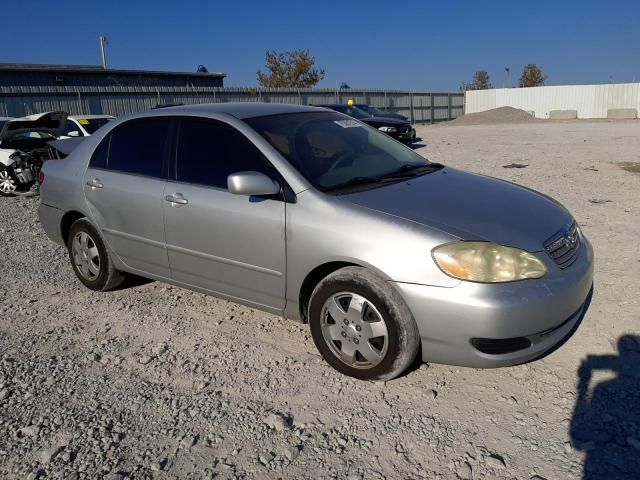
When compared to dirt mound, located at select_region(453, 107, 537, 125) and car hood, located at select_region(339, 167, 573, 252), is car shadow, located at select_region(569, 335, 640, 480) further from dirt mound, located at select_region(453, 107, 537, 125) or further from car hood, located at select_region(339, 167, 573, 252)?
dirt mound, located at select_region(453, 107, 537, 125)

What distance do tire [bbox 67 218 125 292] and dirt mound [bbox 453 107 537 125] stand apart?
3625 centimetres

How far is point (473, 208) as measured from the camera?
124 inches

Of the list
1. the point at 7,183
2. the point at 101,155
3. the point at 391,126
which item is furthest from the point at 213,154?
the point at 391,126

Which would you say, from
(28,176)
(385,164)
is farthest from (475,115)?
(385,164)

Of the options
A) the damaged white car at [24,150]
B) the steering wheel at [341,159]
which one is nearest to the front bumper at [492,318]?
the steering wheel at [341,159]

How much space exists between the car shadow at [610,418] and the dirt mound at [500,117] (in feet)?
121

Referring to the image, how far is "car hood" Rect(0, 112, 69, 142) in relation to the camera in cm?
1036

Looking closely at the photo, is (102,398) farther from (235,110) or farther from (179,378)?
(235,110)

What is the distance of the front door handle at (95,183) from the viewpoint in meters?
4.29

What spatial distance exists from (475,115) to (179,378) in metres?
40.0

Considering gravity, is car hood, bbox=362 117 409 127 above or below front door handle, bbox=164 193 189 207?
above

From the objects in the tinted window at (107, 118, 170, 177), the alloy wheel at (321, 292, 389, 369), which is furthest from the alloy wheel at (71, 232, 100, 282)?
the alloy wheel at (321, 292, 389, 369)

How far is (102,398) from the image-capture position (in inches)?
119

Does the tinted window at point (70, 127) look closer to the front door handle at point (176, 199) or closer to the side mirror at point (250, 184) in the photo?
the front door handle at point (176, 199)
